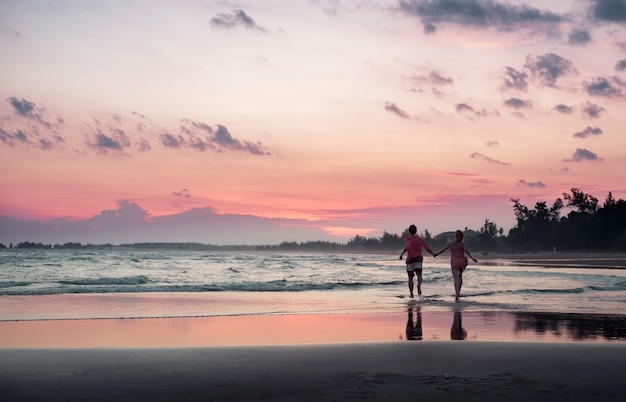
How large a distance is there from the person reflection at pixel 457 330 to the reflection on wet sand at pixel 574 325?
3.29 ft

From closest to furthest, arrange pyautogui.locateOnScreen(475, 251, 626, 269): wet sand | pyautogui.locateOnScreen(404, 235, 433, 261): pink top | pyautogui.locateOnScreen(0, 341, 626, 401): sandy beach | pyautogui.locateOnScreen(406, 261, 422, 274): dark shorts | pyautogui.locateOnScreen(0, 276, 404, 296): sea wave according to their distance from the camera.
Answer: pyautogui.locateOnScreen(0, 341, 626, 401): sandy beach
pyautogui.locateOnScreen(406, 261, 422, 274): dark shorts
pyautogui.locateOnScreen(404, 235, 433, 261): pink top
pyautogui.locateOnScreen(0, 276, 404, 296): sea wave
pyautogui.locateOnScreen(475, 251, 626, 269): wet sand

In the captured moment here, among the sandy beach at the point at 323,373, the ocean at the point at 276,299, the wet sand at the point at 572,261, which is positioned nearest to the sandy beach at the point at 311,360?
the sandy beach at the point at 323,373

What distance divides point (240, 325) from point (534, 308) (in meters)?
8.06

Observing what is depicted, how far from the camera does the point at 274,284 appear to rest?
25.1 meters

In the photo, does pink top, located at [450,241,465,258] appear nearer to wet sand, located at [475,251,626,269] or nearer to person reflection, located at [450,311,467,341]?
person reflection, located at [450,311,467,341]

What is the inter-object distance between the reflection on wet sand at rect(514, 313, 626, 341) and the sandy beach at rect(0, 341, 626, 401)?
5.65 feet

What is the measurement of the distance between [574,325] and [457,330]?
2620 mm

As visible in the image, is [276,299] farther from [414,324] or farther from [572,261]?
[572,261]

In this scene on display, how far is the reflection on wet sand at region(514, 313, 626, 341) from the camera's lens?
35.7ft

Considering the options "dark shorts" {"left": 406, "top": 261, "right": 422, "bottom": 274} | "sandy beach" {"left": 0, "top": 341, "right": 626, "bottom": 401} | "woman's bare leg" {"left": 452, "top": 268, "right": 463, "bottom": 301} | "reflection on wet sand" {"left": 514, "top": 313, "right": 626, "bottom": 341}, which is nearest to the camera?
"sandy beach" {"left": 0, "top": 341, "right": 626, "bottom": 401}

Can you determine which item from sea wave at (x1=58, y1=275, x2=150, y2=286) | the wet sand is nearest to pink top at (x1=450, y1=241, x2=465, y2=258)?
sea wave at (x1=58, y1=275, x2=150, y2=286)

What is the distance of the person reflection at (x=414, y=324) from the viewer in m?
10.6

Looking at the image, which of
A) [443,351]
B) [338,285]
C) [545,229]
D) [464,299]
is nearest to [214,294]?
[338,285]

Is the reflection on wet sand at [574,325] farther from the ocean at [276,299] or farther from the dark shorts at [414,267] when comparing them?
the dark shorts at [414,267]
